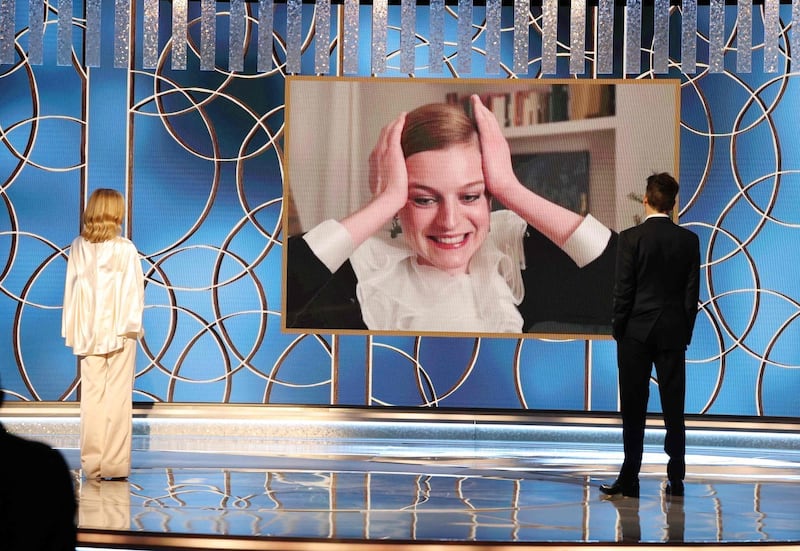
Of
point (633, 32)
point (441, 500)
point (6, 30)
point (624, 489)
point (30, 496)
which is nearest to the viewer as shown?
point (30, 496)

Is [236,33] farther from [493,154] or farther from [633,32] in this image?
[633,32]

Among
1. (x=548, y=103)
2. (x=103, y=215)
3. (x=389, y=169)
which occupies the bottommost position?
(x=103, y=215)

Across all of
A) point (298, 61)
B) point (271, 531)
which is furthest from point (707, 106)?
point (271, 531)

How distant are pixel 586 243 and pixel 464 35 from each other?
1535 mm

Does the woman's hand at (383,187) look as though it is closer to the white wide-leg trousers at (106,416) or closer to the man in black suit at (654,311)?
the white wide-leg trousers at (106,416)

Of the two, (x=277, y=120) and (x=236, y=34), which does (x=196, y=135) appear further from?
(x=236, y=34)

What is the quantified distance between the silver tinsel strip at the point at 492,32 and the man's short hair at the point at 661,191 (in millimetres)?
1173

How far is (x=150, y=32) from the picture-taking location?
4.98 metres

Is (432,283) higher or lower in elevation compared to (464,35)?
lower

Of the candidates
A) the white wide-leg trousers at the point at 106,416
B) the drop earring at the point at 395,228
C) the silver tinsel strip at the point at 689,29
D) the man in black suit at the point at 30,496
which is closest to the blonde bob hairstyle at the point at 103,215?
the white wide-leg trousers at the point at 106,416

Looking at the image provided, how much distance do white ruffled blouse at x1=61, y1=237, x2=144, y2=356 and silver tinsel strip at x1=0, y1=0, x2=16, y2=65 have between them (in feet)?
4.01

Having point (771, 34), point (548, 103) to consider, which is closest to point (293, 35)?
point (548, 103)

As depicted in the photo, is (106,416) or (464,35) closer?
(106,416)

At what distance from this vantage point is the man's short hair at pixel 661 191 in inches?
161
